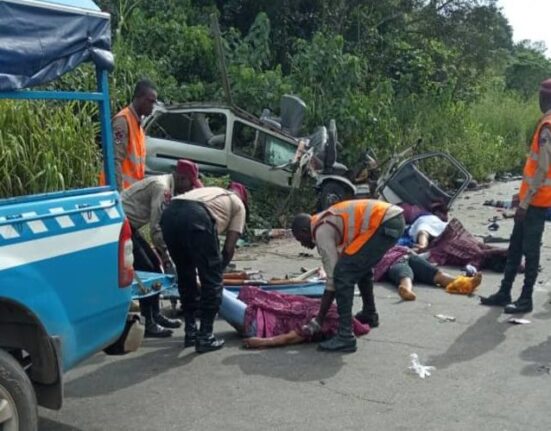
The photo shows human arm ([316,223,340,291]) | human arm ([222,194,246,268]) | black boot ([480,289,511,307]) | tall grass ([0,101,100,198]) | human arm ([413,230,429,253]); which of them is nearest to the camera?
tall grass ([0,101,100,198])

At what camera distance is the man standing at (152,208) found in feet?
20.7

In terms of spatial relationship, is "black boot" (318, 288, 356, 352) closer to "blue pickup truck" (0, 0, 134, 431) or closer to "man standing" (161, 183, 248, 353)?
"man standing" (161, 183, 248, 353)

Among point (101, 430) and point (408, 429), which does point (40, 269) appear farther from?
point (408, 429)

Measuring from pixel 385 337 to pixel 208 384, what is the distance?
Result: 6.18 feet

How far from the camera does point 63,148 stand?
5.39 metres

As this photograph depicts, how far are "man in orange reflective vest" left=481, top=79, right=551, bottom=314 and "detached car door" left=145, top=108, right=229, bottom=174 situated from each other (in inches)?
252

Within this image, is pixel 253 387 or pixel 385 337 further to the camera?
pixel 385 337

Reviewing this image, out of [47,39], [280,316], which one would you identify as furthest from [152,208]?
[47,39]

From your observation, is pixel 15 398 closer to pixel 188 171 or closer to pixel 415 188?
pixel 188 171

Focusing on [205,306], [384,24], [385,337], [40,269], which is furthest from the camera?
[384,24]

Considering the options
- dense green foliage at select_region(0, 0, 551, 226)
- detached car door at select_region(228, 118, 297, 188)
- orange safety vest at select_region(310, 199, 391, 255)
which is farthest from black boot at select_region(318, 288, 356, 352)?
detached car door at select_region(228, 118, 297, 188)

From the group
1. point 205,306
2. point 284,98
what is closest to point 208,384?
point 205,306

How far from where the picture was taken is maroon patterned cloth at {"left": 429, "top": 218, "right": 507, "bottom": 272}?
970cm

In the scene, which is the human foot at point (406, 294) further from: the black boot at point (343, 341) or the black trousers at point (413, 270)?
the black boot at point (343, 341)
